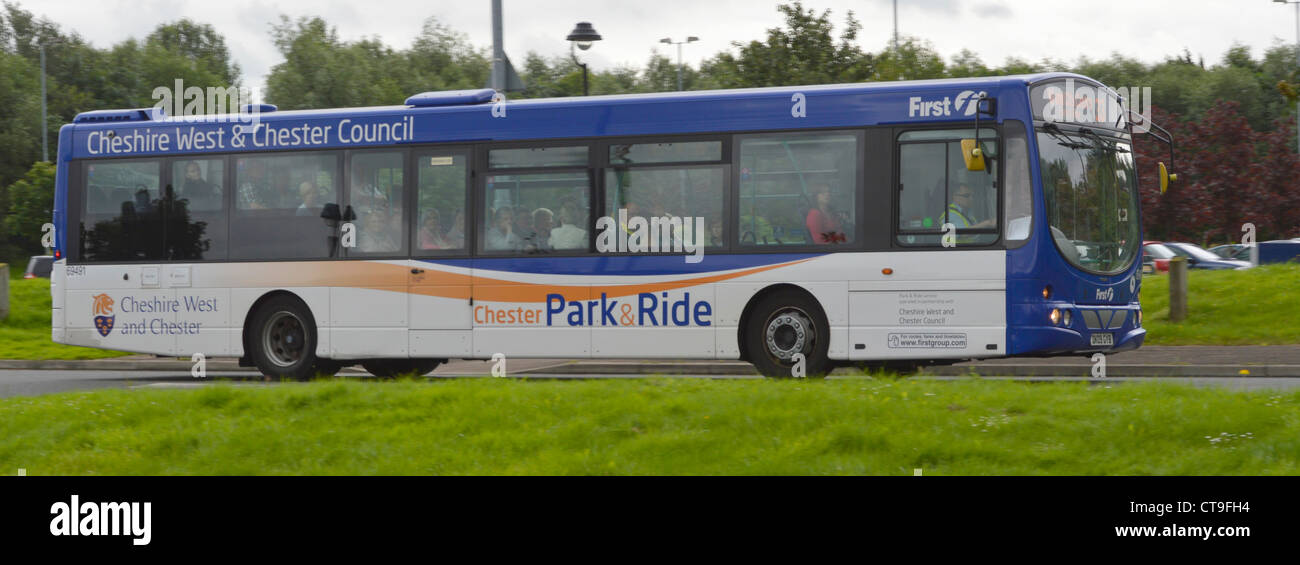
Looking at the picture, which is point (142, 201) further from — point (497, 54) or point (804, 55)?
point (804, 55)

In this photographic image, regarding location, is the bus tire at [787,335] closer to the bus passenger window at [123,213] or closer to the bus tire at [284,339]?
the bus tire at [284,339]

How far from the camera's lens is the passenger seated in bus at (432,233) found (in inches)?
571

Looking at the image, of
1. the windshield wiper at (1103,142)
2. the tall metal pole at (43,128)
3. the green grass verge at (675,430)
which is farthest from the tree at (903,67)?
the tall metal pole at (43,128)

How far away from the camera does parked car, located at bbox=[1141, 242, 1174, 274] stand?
35.6 m

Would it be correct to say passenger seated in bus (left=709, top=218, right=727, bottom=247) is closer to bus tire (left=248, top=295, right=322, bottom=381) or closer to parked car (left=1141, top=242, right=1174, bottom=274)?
bus tire (left=248, top=295, right=322, bottom=381)

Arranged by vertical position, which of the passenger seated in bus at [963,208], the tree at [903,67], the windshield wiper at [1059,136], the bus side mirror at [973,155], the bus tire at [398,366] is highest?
the tree at [903,67]

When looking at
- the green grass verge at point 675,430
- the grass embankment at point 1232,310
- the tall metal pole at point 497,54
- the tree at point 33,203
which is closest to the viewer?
the green grass verge at point 675,430

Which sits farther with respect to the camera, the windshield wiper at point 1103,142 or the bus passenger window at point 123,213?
the bus passenger window at point 123,213

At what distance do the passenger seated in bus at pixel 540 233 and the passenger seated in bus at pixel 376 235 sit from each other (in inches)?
61.9

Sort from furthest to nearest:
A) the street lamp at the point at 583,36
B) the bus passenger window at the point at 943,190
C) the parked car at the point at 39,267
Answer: the parked car at the point at 39,267, the street lamp at the point at 583,36, the bus passenger window at the point at 943,190

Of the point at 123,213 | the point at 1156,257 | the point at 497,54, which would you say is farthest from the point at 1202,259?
the point at 123,213

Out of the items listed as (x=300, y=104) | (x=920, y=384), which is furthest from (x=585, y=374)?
(x=300, y=104)

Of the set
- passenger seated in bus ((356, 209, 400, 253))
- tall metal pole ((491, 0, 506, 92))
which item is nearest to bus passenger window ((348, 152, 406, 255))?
passenger seated in bus ((356, 209, 400, 253))
